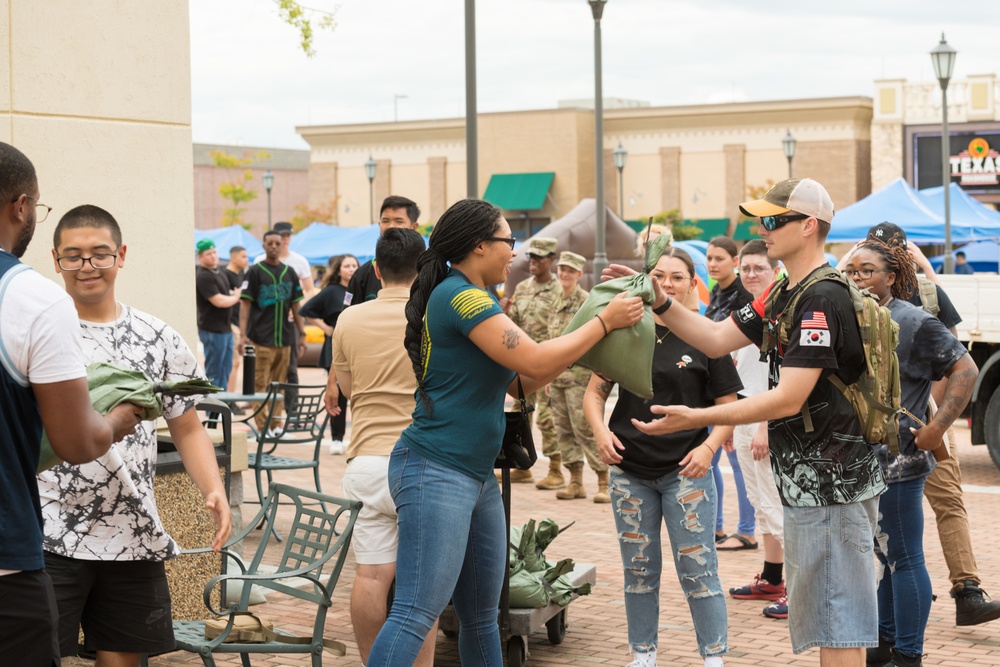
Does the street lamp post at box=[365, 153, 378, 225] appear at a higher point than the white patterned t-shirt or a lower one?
higher

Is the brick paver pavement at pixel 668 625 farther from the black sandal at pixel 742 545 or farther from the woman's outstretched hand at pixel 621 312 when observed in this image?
the woman's outstretched hand at pixel 621 312

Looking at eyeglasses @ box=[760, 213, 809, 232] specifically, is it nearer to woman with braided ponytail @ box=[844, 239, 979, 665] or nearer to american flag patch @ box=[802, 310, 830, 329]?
american flag patch @ box=[802, 310, 830, 329]

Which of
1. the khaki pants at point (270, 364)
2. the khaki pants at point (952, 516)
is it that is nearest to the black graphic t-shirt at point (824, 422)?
the khaki pants at point (952, 516)

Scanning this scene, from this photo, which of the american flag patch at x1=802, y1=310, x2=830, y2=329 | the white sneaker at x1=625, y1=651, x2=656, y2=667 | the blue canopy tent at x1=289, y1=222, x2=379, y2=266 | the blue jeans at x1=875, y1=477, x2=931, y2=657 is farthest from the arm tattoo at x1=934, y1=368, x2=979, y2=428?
the blue canopy tent at x1=289, y1=222, x2=379, y2=266

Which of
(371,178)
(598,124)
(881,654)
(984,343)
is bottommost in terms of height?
(881,654)

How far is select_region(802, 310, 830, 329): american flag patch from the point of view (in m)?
4.27

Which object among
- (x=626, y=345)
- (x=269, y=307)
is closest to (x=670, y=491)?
(x=626, y=345)

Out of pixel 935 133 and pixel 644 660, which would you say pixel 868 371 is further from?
pixel 935 133

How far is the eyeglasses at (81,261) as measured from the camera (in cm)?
421

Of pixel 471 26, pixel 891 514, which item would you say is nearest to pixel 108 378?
pixel 891 514

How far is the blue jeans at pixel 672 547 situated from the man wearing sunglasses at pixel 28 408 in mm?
2949

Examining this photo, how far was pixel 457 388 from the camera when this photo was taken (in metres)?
4.31

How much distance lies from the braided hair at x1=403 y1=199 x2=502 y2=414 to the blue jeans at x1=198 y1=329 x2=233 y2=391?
1143 centimetres

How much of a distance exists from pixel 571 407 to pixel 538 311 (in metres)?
0.98
